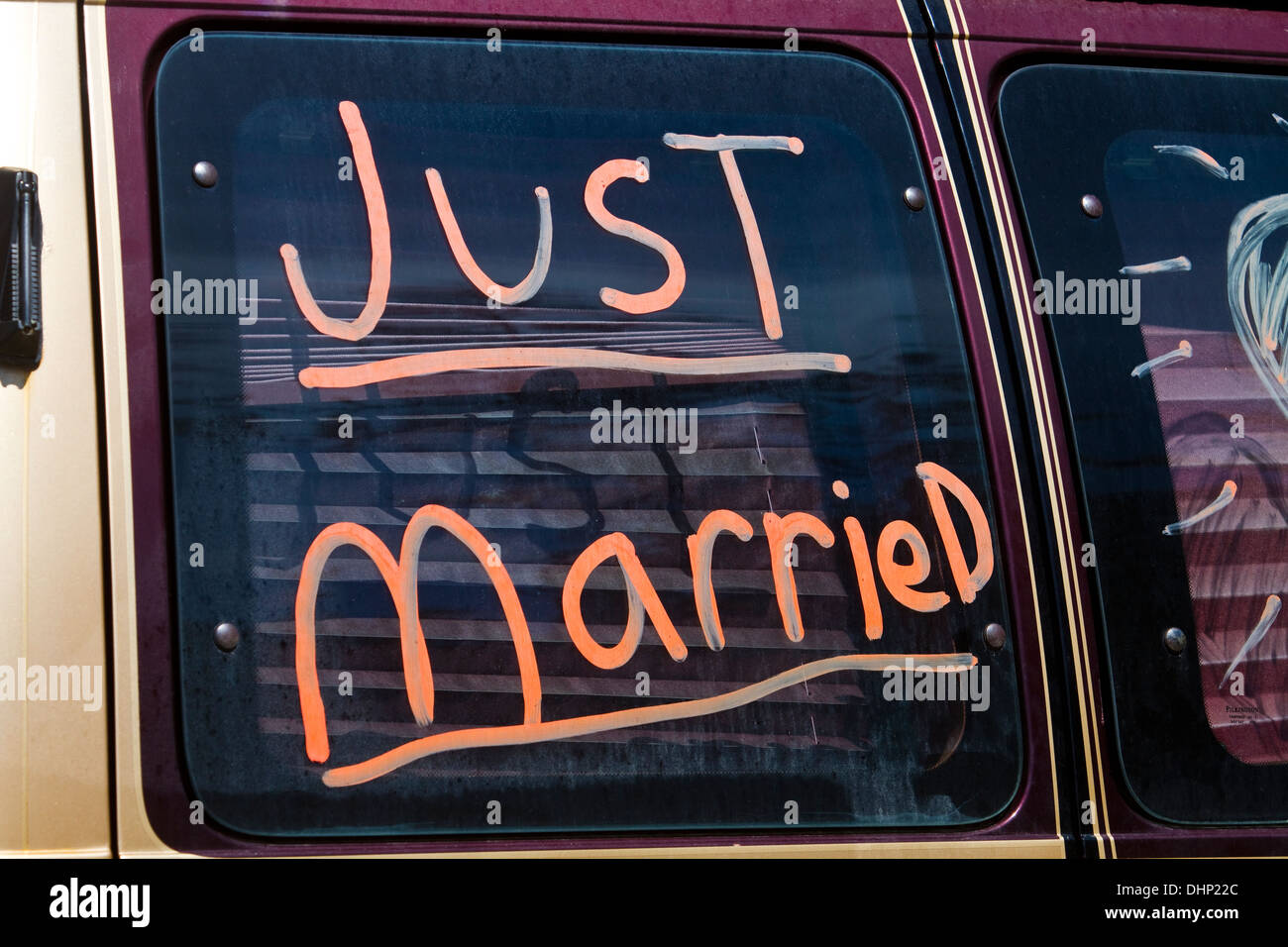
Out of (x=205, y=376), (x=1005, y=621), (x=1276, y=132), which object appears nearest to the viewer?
(x=205, y=376)

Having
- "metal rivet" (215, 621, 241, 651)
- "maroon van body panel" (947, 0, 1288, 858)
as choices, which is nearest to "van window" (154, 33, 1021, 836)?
"metal rivet" (215, 621, 241, 651)

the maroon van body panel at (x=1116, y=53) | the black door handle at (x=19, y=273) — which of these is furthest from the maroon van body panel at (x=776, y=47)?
the black door handle at (x=19, y=273)

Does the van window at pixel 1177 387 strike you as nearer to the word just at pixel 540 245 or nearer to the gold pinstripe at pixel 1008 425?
the gold pinstripe at pixel 1008 425

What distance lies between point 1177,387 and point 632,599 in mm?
894

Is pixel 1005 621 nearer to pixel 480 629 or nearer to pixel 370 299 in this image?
pixel 480 629

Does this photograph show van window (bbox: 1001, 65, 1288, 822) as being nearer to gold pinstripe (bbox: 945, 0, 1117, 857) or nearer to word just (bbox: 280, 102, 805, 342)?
gold pinstripe (bbox: 945, 0, 1117, 857)

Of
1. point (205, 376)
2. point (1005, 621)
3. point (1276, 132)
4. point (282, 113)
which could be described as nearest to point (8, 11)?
point (282, 113)

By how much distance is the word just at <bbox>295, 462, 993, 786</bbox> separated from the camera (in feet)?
4.53

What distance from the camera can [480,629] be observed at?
140cm

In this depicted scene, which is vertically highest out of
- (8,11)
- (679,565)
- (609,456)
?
(8,11)

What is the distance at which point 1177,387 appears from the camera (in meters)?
1.60

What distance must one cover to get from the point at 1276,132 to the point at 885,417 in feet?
2.84

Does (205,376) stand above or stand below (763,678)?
above

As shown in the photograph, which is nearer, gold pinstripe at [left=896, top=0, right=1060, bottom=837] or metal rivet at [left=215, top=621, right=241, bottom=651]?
metal rivet at [left=215, top=621, right=241, bottom=651]
